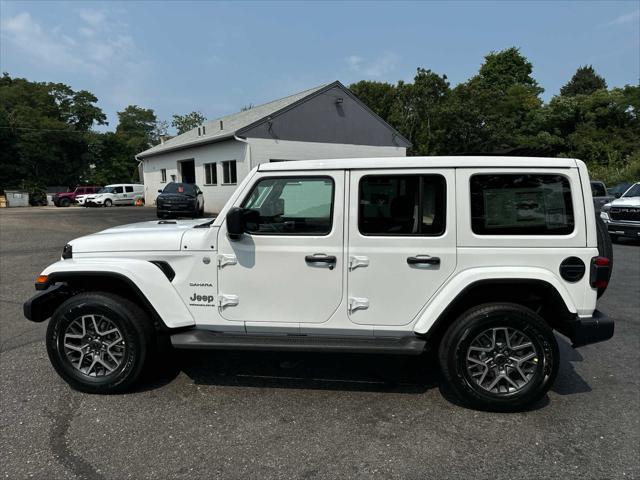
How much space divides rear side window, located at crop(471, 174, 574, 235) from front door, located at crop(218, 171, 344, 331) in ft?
3.50

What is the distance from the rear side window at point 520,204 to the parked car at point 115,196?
113 ft

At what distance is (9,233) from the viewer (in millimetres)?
13875

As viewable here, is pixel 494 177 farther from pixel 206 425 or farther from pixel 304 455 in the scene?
pixel 206 425

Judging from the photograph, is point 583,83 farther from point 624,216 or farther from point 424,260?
point 424,260

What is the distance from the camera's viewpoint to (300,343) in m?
3.21

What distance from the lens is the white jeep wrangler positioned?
312cm

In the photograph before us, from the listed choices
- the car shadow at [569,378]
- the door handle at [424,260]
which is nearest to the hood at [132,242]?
the door handle at [424,260]

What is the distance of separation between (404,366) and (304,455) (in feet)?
5.27

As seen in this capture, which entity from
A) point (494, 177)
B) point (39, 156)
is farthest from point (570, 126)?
point (39, 156)

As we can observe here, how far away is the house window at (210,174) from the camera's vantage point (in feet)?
72.7

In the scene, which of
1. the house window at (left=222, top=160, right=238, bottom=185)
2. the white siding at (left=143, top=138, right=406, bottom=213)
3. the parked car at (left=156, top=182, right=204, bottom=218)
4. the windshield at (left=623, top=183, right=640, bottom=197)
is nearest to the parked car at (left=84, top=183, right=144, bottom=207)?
the white siding at (left=143, top=138, right=406, bottom=213)

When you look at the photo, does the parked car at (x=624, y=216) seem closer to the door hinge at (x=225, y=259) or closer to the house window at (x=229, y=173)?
the door hinge at (x=225, y=259)

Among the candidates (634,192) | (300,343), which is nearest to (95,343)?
(300,343)

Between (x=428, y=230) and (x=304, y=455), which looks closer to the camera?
(x=304, y=455)
